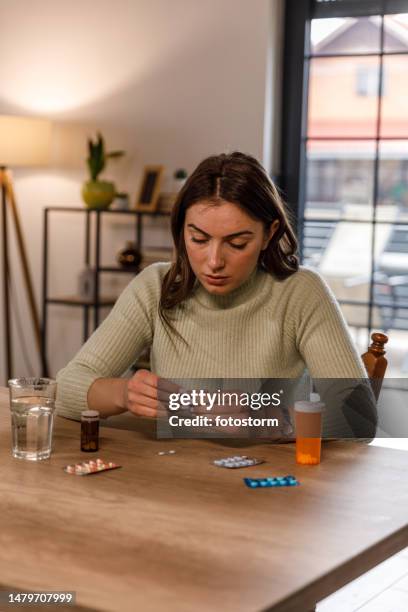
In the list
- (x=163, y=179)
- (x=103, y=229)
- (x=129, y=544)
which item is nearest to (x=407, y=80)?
(x=163, y=179)

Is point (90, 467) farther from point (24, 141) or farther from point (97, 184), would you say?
point (24, 141)

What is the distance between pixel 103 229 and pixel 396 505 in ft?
12.0

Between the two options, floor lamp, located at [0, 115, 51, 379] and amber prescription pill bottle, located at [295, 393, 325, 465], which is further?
floor lamp, located at [0, 115, 51, 379]

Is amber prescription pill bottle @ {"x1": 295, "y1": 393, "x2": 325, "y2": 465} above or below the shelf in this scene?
A: above

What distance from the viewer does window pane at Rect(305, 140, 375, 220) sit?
4.42 metres

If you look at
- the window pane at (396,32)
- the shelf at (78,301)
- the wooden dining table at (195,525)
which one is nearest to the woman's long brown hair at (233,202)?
the wooden dining table at (195,525)

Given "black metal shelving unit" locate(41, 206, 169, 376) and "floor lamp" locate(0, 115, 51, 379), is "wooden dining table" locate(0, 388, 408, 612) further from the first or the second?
"floor lamp" locate(0, 115, 51, 379)

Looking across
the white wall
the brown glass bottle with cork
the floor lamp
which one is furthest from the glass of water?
the floor lamp

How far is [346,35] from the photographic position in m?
4.36

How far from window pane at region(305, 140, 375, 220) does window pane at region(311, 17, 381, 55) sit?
412 mm

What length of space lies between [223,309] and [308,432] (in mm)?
522

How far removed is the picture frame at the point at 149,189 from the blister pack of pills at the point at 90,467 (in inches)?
120

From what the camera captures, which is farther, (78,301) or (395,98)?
(78,301)

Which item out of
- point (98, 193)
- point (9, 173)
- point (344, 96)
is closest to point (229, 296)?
point (344, 96)
